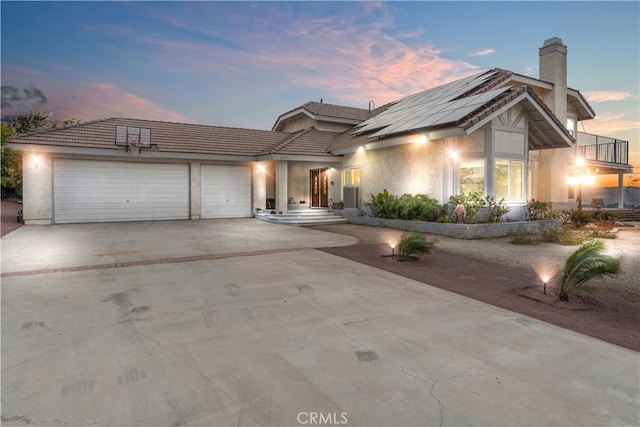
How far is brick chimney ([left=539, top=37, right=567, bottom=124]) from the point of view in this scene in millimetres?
18797

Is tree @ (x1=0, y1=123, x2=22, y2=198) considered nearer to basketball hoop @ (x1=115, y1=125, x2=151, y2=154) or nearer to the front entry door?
basketball hoop @ (x1=115, y1=125, x2=151, y2=154)

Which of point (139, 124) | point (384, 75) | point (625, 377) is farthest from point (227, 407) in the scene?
point (384, 75)

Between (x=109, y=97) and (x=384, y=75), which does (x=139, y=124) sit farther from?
(x=384, y=75)

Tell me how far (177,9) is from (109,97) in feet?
30.9

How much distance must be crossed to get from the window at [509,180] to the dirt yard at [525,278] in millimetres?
3189

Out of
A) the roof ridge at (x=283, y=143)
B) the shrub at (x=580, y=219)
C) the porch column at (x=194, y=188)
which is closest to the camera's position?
the shrub at (x=580, y=219)

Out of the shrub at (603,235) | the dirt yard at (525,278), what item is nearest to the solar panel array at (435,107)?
the dirt yard at (525,278)

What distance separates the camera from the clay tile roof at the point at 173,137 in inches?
569

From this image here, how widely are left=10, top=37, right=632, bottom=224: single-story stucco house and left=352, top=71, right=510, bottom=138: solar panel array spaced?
102 mm

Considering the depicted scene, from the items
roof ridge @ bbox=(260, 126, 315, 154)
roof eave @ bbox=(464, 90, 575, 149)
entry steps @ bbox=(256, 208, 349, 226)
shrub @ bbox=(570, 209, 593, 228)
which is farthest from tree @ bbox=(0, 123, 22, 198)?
shrub @ bbox=(570, 209, 593, 228)

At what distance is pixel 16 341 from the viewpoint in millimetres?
3467

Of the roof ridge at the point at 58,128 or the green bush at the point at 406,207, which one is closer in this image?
the green bush at the point at 406,207

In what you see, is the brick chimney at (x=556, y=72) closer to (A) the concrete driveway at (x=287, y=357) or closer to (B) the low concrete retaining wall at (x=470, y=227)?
(B) the low concrete retaining wall at (x=470, y=227)

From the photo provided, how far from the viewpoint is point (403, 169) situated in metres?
15.2
